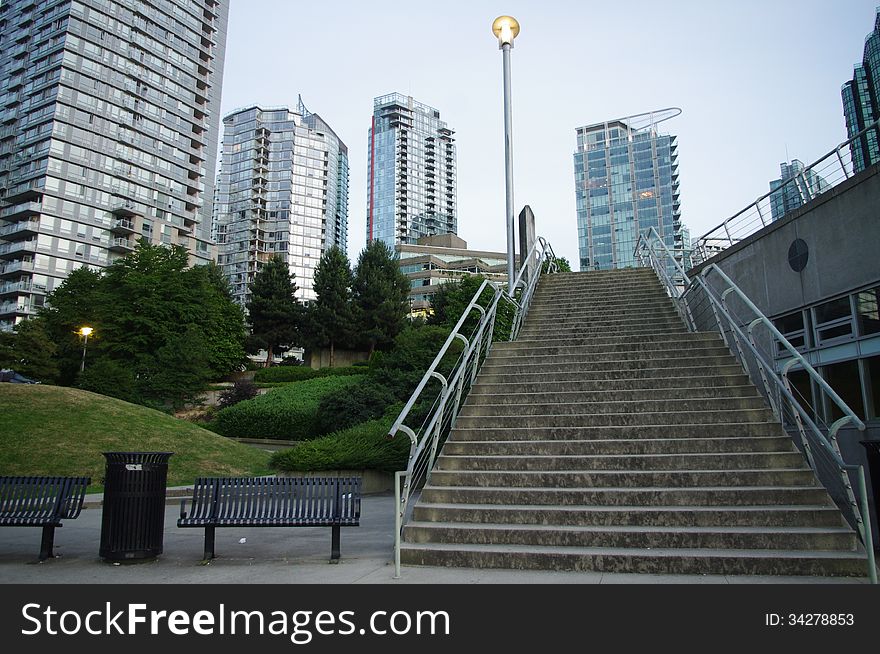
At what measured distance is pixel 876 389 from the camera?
8922mm

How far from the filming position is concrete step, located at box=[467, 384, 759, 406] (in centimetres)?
819

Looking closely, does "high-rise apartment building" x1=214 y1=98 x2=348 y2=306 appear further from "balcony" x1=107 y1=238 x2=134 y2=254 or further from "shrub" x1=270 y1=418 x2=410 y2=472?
"shrub" x1=270 y1=418 x2=410 y2=472

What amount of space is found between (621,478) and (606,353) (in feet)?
11.3

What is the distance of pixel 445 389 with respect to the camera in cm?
786

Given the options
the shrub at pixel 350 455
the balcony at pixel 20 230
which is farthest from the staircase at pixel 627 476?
the balcony at pixel 20 230

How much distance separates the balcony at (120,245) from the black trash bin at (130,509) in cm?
7030

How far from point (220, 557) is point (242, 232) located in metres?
128

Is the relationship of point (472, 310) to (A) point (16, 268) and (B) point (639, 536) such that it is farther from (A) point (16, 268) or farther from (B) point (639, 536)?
(A) point (16, 268)

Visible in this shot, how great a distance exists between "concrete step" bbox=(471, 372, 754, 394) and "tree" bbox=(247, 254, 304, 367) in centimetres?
4219

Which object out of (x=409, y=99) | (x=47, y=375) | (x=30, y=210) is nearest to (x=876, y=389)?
(x=47, y=375)

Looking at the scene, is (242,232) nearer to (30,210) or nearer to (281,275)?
(30,210)

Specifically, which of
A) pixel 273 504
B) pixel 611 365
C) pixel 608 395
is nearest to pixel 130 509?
pixel 273 504

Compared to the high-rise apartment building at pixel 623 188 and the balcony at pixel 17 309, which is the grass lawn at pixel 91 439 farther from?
the high-rise apartment building at pixel 623 188

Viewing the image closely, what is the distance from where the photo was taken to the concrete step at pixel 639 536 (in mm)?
5520
